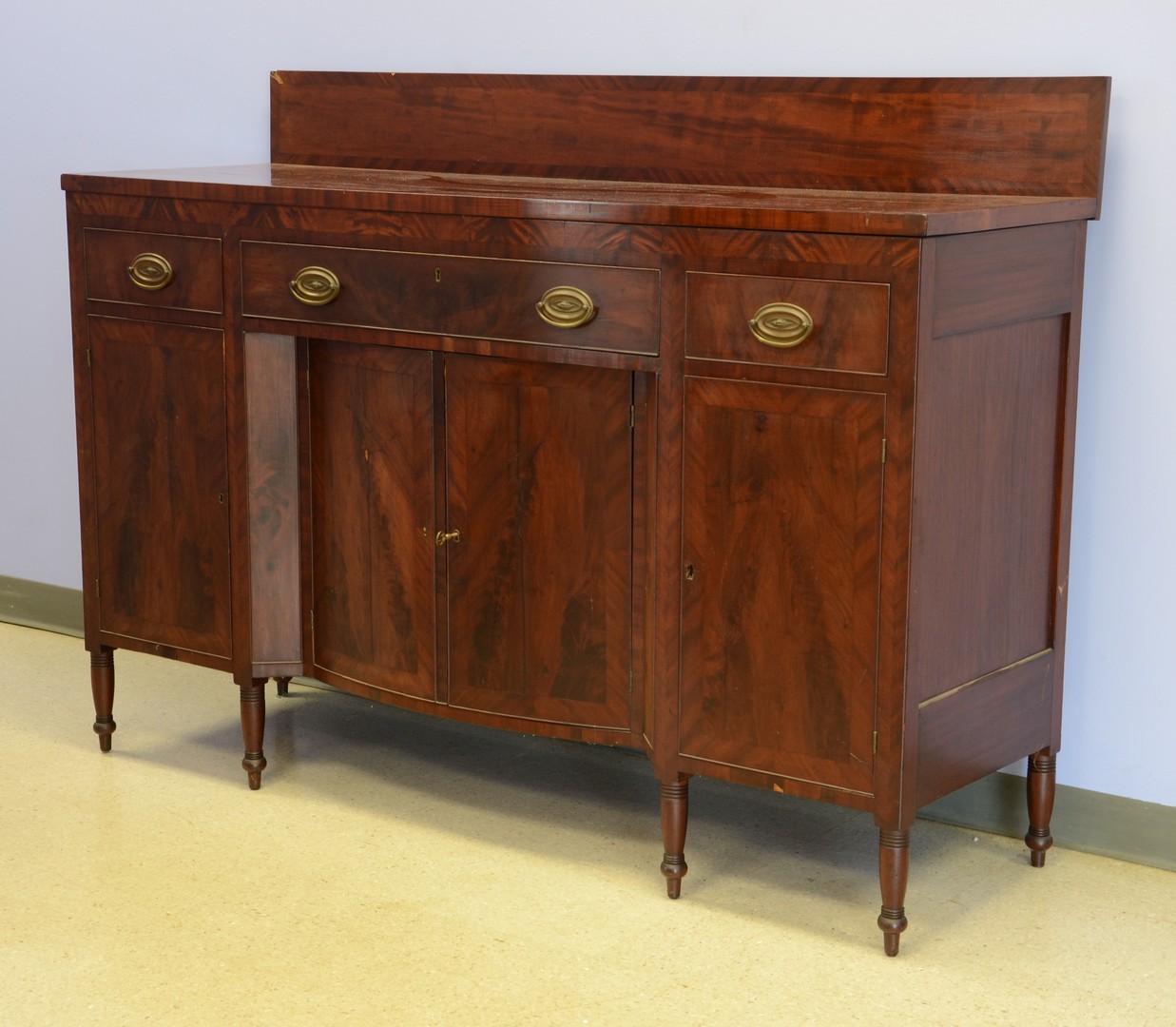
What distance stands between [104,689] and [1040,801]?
1.74m

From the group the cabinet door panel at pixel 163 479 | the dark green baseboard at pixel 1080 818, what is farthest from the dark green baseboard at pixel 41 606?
the dark green baseboard at pixel 1080 818

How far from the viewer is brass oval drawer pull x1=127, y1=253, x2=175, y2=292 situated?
2887 millimetres

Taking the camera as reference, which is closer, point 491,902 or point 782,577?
point 782,577

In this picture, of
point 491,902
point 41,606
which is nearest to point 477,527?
point 491,902

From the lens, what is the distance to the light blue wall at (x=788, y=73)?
2578 millimetres

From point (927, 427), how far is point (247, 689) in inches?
54.5

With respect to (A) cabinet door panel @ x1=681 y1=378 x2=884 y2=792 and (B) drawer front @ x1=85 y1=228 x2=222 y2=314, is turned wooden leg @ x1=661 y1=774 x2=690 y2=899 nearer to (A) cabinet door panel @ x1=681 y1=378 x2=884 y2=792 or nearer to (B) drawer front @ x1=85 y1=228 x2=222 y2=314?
(A) cabinet door panel @ x1=681 y1=378 x2=884 y2=792

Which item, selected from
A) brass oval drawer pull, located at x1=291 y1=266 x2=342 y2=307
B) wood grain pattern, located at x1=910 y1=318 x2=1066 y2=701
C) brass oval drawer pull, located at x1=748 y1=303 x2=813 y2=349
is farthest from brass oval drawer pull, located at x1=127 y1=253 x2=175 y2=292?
wood grain pattern, located at x1=910 y1=318 x2=1066 y2=701

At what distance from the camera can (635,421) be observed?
8.24ft

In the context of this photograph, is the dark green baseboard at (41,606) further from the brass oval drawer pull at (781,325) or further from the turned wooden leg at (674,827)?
the brass oval drawer pull at (781,325)

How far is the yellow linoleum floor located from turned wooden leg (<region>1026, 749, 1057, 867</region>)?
0.05 metres

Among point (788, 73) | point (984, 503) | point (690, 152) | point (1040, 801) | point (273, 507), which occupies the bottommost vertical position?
point (1040, 801)

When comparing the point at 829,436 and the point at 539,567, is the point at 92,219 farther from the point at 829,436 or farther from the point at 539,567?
the point at 829,436

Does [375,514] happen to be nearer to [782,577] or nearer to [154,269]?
[154,269]
